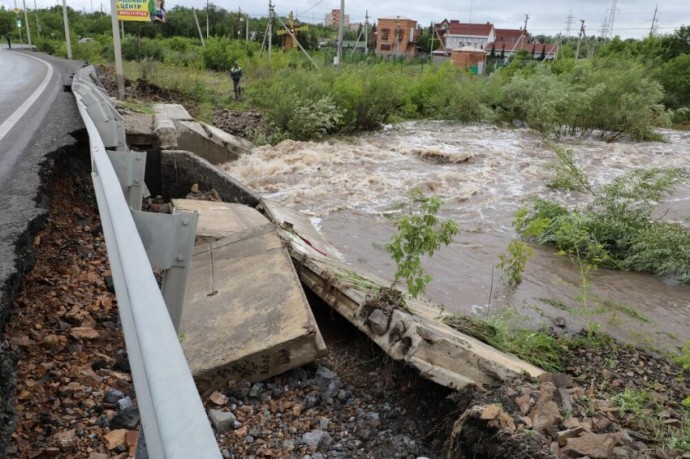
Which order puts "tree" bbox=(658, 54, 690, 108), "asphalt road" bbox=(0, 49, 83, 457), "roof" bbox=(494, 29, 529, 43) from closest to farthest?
"asphalt road" bbox=(0, 49, 83, 457), "tree" bbox=(658, 54, 690, 108), "roof" bbox=(494, 29, 529, 43)

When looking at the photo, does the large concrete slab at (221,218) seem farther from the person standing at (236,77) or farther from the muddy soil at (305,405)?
the person standing at (236,77)

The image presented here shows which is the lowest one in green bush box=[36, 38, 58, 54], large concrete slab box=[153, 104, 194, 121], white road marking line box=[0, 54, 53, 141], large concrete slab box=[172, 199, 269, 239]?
large concrete slab box=[172, 199, 269, 239]

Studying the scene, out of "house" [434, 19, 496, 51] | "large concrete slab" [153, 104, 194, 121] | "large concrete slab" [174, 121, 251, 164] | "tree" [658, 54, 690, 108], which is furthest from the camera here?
"house" [434, 19, 496, 51]

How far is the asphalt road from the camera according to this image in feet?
7.73

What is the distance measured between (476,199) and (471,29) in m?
76.7

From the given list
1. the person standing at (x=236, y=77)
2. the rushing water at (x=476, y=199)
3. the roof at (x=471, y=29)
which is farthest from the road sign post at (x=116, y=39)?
the roof at (x=471, y=29)

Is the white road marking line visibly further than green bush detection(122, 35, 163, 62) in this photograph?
No

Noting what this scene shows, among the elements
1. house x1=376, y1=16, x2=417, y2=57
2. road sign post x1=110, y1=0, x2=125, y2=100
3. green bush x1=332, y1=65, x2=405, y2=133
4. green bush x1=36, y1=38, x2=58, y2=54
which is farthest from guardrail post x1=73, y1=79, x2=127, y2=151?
house x1=376, y1=16, x2=417, y2=57

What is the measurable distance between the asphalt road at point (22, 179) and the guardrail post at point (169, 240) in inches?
28.1

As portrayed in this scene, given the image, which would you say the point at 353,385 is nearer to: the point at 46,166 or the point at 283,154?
the point at 46,166

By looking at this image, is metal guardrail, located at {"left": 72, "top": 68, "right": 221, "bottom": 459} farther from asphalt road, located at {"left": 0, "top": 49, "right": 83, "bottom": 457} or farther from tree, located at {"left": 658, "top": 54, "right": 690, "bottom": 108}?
tree, located at {"left": 658, "top": 54, "right": 690, "bottom": 108}

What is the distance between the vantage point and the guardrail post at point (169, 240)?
6.01ft

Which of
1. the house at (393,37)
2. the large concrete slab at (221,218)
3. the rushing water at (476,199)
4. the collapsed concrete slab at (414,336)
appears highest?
the house at (393,37)

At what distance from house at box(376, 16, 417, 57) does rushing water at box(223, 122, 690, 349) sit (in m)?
53.5
